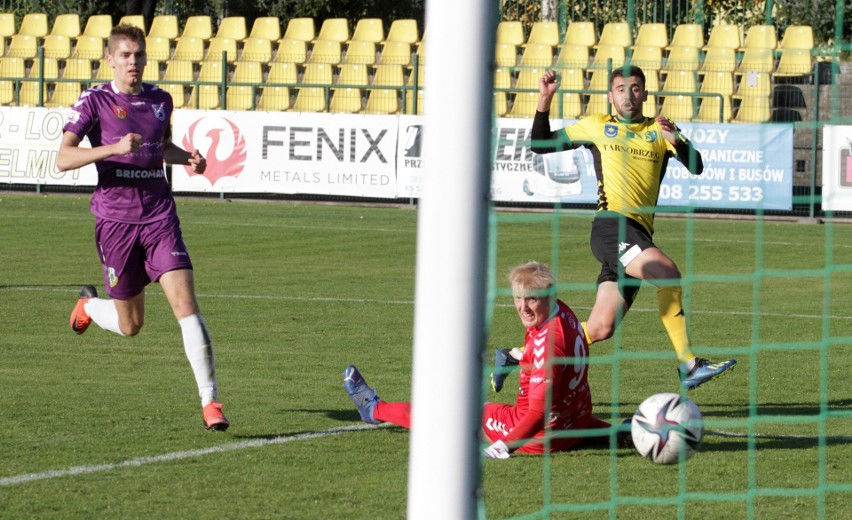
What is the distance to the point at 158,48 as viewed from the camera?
2705 cm

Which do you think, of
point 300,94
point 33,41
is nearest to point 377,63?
point 300,94

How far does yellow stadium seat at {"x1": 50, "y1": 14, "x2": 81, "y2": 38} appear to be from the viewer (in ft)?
92.4

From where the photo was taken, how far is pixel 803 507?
18.0 feet

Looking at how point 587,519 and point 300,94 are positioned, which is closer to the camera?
point 587,519

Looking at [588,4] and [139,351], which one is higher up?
[588,4]

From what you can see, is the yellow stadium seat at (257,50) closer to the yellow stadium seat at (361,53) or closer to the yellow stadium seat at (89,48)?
the yellow stadium seat at (361,53)

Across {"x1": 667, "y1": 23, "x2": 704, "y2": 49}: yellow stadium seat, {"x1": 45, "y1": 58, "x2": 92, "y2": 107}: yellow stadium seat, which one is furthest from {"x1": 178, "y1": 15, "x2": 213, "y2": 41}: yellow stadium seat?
{"x1": 667, "y1": 23, "x2": 704, "y2": 49}: yellow stadium seat

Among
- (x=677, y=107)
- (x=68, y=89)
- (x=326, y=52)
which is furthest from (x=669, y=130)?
(x=68, y=89)

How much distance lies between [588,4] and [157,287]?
1358 centimetres

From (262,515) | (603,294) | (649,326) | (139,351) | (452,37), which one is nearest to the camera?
(452,37)

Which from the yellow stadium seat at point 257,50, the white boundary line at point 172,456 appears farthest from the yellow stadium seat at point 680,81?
the white boundary line at point 172,456

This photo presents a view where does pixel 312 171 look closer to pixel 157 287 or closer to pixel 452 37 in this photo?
pixel 157 287

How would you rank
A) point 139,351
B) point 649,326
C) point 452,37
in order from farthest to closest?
point 649,326 → point 139,351 → point 452,37

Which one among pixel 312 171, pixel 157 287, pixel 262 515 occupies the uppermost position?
pixel 312 171
